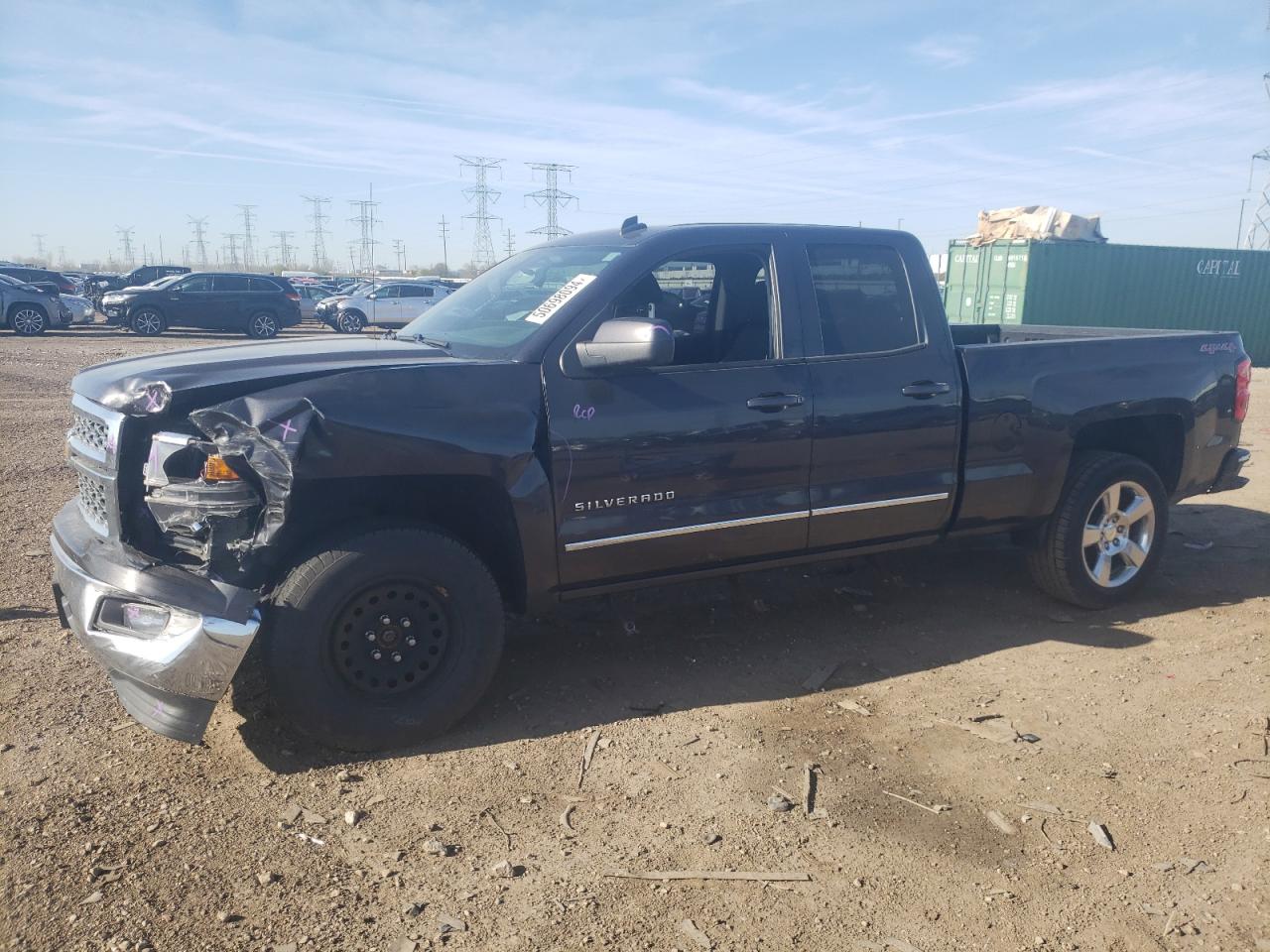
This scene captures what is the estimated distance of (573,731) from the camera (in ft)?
13.1

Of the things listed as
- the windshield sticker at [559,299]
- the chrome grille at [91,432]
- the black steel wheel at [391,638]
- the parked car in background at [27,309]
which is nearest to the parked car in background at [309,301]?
the parked car in background at [27,309]

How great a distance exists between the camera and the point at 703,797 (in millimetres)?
3490

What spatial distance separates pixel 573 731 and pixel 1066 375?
3.12m

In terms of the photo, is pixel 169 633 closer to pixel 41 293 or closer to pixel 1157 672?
pixel 1157 672

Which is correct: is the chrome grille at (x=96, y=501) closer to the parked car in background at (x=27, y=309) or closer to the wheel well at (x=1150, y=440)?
the wheel well at (x=1150, y=440)

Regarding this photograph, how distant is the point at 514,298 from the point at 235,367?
1.32 m

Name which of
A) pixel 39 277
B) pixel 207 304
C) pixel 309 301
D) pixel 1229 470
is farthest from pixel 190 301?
pixel 1229 470

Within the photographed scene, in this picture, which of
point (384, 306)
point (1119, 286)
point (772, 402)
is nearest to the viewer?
point (772, 402)

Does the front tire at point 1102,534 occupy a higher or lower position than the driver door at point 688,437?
lower

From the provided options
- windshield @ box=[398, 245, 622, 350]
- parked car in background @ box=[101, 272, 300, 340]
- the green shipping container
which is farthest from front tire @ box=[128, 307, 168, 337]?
windshield @ box=[398, 245, 622, 350]

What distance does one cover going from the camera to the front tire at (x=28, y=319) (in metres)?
23.3

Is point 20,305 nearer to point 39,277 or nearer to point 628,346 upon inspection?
point 39,277

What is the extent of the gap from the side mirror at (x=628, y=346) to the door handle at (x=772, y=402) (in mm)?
551

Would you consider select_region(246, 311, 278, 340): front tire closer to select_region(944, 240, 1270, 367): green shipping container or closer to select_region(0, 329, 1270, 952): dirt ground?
select_region(944, 240, 1270, 367): green shipping container
